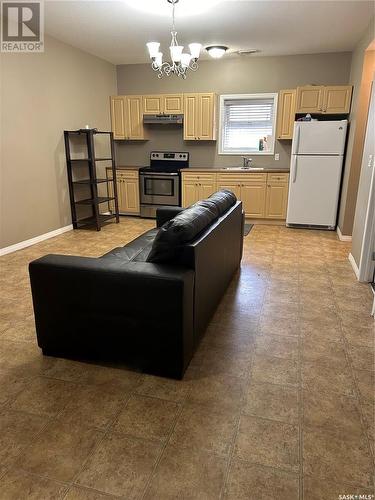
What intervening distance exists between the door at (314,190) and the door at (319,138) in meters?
0.10

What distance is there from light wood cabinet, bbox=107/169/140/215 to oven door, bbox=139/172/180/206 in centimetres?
12

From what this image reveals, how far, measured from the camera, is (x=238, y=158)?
6.21 meters

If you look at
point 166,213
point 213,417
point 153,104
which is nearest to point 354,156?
point 166,213

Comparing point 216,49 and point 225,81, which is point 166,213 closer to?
point 216,49

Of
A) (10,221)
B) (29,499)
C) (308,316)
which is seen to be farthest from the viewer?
(10,221)

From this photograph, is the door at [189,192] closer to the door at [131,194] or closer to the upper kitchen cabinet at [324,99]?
the door at [131,194]

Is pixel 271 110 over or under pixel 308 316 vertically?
over

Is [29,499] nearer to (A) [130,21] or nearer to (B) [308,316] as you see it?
(B) [308,316]

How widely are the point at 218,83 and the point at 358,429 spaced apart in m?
5.70

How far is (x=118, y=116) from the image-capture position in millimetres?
6293

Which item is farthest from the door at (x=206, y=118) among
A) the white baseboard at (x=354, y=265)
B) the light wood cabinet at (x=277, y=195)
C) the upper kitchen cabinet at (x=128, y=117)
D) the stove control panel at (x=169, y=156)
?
the white baseboard at (x=354, y=265)

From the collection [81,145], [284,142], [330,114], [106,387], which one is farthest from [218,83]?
[106,387]


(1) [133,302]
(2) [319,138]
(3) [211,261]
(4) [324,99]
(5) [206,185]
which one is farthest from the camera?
(5) [206,185]

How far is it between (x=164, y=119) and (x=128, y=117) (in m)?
0.72
